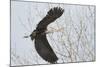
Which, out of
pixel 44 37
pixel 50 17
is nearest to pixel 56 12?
pixel 50 17

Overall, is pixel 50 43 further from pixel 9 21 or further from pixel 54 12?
pixel 9 21

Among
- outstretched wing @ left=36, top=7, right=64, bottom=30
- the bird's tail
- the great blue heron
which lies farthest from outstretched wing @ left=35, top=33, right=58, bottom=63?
the bird's tail

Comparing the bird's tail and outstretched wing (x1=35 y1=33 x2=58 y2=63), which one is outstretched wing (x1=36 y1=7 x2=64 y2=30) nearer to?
the bird's tail

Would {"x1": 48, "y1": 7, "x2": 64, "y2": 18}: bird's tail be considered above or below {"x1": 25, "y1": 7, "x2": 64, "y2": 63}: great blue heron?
above

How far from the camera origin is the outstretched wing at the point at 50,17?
7.72 ft

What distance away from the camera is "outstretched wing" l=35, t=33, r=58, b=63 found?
2340 mm

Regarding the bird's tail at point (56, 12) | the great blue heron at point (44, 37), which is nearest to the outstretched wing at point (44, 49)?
the great blue heron at point (44, 37)

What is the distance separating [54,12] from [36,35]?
1.08 feet

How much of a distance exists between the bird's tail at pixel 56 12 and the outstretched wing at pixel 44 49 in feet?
0.79

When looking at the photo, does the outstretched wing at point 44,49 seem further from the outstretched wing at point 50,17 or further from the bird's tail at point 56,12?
the bird's tail at point 56,12

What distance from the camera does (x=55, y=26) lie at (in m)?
2.40

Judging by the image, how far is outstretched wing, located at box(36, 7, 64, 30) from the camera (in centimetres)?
235

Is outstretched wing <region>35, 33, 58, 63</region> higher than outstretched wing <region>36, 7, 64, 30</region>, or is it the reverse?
outstretched wing <region>36, 7, 64, 30</region>

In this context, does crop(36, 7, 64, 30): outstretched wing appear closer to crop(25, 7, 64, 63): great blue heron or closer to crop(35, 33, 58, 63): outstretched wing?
crop(25, 7, 64, 63): great blue heron
